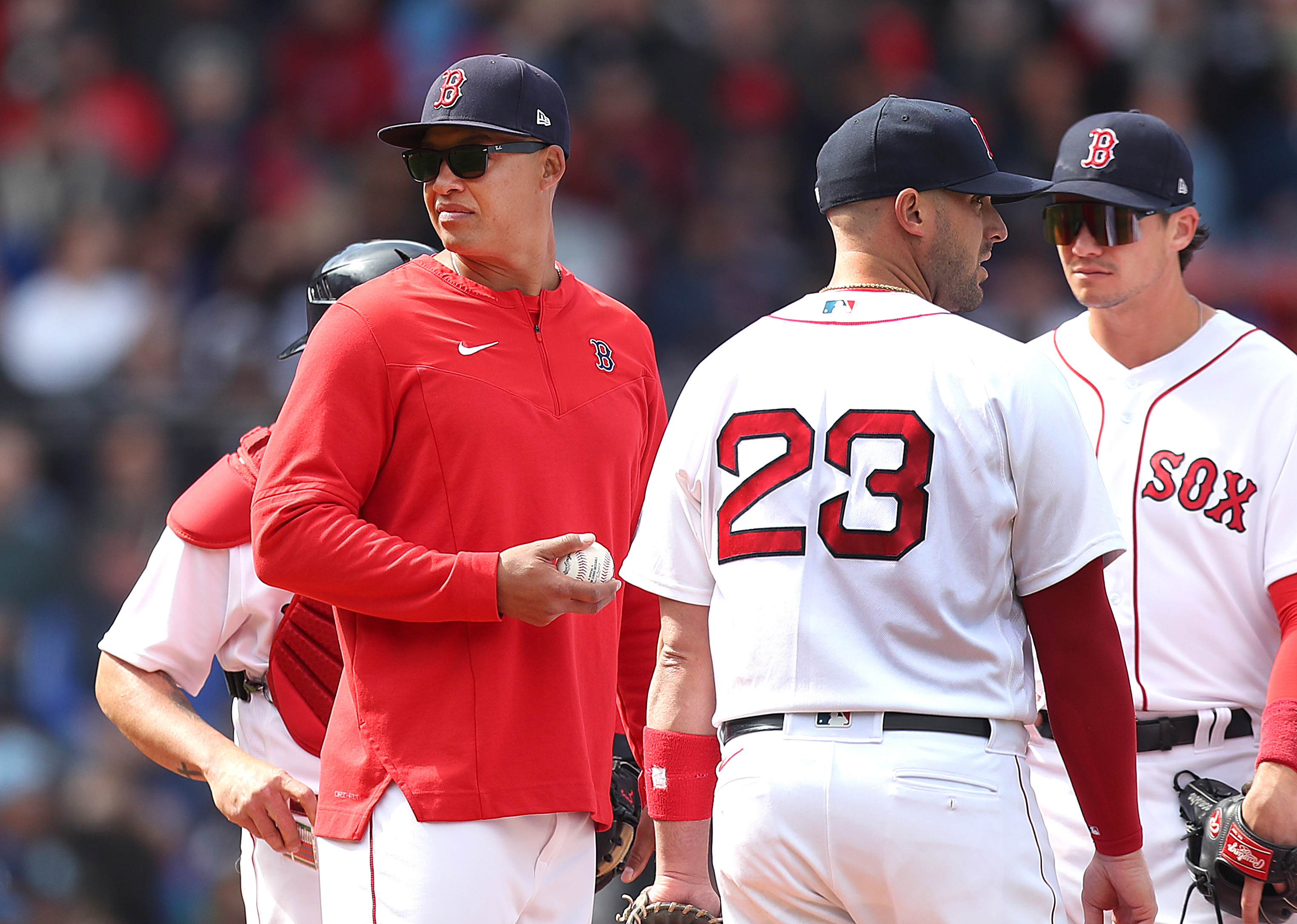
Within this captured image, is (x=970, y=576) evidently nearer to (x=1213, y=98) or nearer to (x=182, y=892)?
(x=182, y=892)

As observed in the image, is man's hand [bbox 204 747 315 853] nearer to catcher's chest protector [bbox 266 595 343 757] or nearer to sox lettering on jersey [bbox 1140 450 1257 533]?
catcher's chest protector [bbox 266 595 343 757]

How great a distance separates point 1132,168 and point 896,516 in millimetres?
1683

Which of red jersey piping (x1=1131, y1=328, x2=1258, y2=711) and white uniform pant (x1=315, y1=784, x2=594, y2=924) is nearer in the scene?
white uniform pant (x1=315, y1=784, x2=594, y2=924)

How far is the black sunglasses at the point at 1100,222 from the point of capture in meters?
3.84

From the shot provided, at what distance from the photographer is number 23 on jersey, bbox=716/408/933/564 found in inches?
104

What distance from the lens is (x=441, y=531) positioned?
9.91 feet

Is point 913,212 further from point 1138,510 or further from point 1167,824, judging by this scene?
point 1167,824

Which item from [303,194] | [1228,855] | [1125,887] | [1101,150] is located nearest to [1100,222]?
[1101,150]

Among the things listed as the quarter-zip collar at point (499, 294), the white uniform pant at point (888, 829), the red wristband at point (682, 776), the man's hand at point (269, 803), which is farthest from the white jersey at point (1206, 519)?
the man's hand at point (269, 803)

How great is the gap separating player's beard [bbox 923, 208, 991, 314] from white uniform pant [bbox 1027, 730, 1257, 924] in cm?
119

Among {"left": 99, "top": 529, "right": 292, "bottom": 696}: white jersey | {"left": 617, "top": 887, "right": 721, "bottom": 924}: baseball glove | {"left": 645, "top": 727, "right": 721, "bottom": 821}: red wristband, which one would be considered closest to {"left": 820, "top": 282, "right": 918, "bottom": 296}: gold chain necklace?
{"left": 645, "top": 727, "right": 721, "bottom": 821}: red wristband

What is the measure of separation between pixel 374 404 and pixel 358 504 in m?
0.19

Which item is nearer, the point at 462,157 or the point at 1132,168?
the point at 462,157

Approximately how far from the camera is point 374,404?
2.97m
